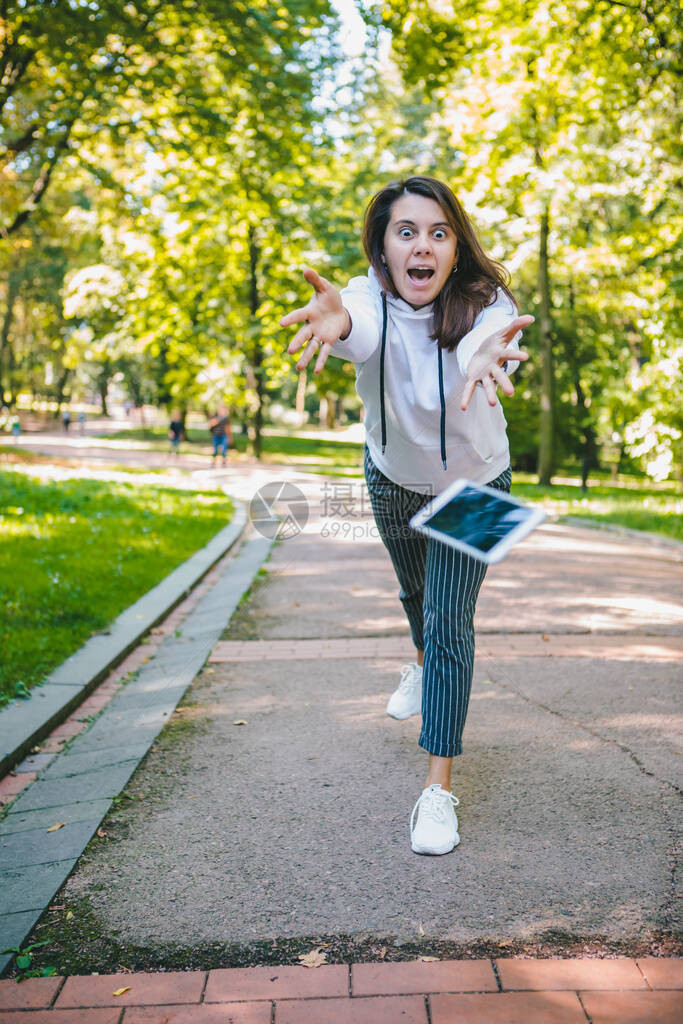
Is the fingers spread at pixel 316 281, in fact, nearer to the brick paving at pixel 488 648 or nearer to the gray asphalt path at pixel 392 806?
the gray asphalt path at pixel 392 806

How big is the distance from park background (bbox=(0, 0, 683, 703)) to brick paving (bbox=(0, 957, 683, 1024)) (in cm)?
230

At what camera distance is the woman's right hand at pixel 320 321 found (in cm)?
242

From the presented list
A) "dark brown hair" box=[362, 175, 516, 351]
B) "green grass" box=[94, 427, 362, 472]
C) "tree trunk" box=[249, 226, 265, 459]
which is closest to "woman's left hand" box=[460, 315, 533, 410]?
"dark brown hair" box=[362, 175, 516, 351]

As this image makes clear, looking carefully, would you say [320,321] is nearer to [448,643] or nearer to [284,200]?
[448,643]

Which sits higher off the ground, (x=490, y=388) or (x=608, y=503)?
(x=490, y=388)

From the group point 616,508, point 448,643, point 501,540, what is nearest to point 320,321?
point 501,540

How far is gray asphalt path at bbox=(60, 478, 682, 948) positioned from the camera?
2.44 meters

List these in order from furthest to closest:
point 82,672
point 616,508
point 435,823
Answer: point 616,508
point 82,672
point 435,823

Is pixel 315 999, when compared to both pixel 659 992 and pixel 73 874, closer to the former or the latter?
pixel 659 992

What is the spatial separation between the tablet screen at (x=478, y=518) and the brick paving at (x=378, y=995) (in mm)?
1018

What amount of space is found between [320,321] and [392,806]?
66.2 inches

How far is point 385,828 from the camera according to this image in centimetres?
296

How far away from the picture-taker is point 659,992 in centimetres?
204

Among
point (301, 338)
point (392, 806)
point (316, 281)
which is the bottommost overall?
point (392, 806)
